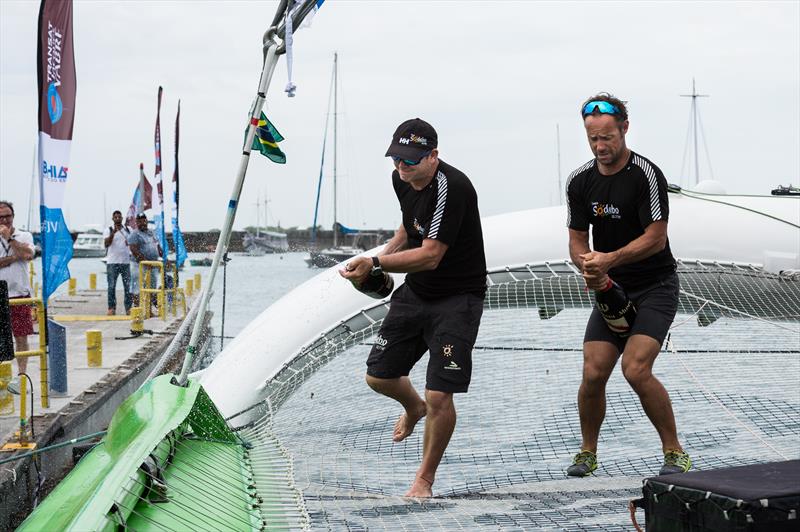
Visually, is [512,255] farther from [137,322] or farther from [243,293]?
[243,293]

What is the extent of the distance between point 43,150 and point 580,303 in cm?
390

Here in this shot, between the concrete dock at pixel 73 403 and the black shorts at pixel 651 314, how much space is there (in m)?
3.21

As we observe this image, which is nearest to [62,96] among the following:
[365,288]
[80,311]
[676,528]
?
[365,288]

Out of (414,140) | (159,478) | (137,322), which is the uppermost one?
(414,140)

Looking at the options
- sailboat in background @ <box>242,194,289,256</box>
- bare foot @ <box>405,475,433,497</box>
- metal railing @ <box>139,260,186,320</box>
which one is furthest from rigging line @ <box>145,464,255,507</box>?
sailboat in background @ <box>242,194,289,256</box>

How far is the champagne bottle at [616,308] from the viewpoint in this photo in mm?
Answer: 4387

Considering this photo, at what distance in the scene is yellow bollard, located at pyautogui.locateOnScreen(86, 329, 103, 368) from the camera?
10.0m

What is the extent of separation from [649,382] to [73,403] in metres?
4.95

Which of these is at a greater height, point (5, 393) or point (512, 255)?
point (512, 255)

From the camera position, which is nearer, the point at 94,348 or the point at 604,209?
the point at 604,209

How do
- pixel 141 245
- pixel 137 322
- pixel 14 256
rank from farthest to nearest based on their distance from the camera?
1. pixel 141 245
2. pixel 137 322
3. pixel 14 256

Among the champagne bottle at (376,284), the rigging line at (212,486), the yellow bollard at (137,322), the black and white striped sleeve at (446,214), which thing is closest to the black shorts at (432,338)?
the champagne bottle at (376,284)

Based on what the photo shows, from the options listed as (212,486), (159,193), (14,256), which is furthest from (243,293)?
(212,486)

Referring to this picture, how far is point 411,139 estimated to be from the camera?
447 cm
